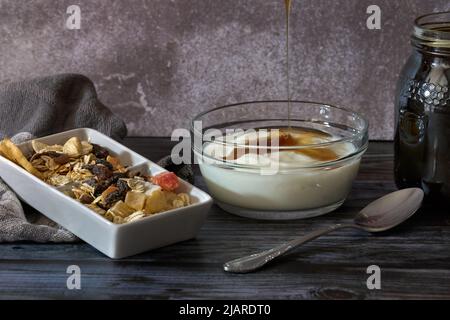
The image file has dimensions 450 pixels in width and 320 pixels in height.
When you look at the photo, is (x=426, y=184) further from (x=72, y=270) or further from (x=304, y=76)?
(x=72, y=270)

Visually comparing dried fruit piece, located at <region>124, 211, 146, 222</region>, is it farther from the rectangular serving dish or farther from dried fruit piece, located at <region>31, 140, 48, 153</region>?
dried fruit piece, located at <region>31, 140, 48, 153</region>

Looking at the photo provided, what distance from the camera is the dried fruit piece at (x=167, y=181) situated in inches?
46.9

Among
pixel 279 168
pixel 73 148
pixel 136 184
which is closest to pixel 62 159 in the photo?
pixel 73 148

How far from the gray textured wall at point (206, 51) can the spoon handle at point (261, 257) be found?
52 cm

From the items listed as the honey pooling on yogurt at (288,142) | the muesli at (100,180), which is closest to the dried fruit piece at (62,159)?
the muesli at (100,180)

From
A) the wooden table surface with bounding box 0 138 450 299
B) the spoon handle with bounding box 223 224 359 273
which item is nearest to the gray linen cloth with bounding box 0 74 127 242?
the wooden table surface with bounding box 0 138 450 299

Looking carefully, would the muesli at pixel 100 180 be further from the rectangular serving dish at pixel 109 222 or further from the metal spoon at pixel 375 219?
the metal spoon at pixel 375 219

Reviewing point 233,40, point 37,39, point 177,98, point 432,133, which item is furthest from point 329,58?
point 37,39

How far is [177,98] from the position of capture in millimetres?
1626

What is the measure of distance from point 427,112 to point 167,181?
0.37m

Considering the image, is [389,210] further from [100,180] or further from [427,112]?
[100,180]

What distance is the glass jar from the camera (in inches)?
47.3

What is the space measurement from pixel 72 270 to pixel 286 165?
1.04 ft

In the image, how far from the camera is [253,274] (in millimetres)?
1072
